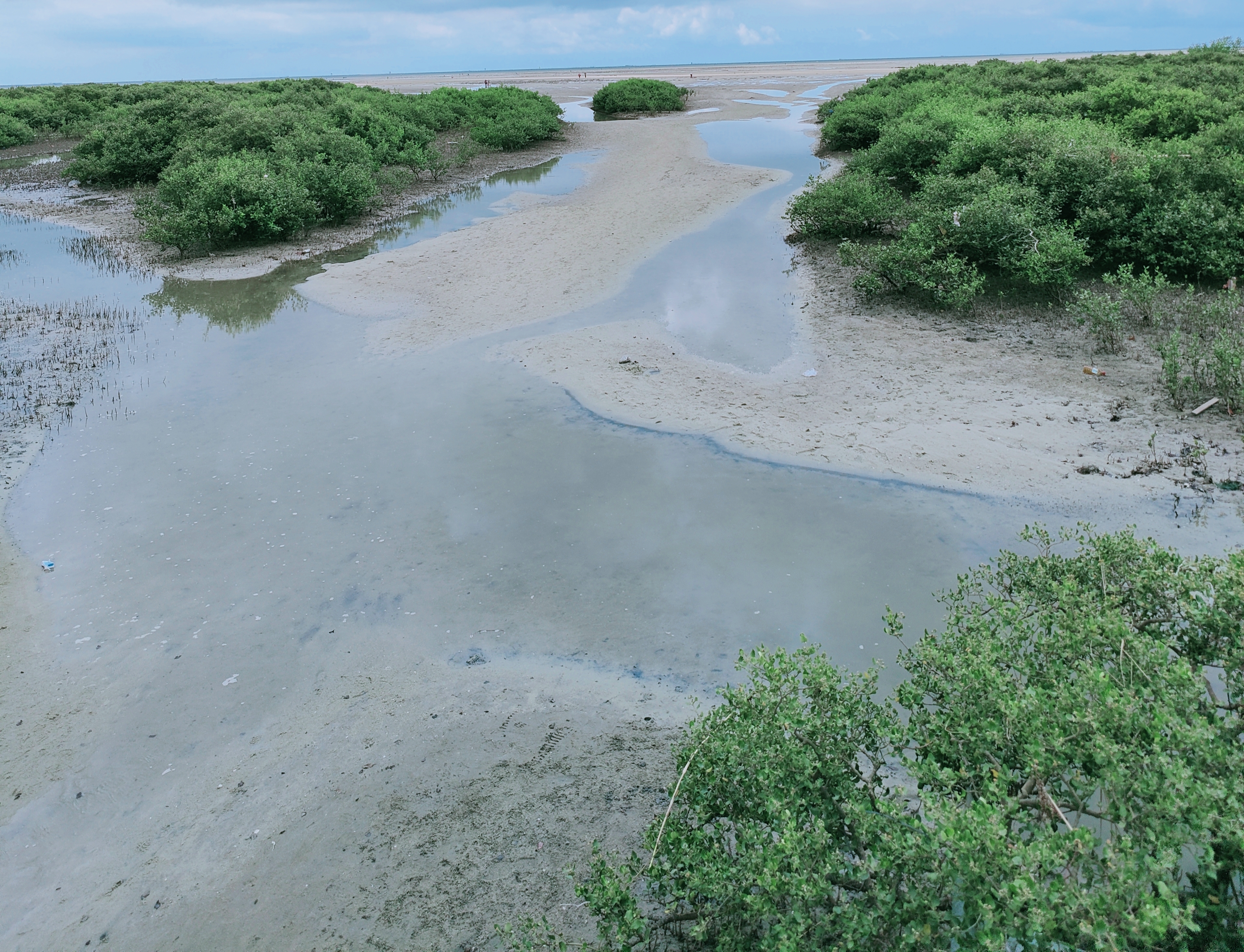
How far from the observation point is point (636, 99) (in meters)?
44.0

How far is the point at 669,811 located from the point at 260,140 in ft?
78.9

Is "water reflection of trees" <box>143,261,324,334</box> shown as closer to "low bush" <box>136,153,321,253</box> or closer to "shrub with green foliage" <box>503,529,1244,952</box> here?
"low bush" <box>136,153,321,253</box>

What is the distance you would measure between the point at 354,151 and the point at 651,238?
9.78 m

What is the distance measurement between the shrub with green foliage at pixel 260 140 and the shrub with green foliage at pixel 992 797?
17.7m

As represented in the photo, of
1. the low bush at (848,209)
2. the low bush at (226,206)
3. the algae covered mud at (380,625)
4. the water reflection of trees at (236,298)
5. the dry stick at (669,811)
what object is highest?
the low bush at (226,206)

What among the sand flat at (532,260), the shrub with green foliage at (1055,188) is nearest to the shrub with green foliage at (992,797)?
the shrub with green foliage at (1055,188)

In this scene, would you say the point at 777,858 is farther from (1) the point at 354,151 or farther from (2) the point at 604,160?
(2) the point at 604,160

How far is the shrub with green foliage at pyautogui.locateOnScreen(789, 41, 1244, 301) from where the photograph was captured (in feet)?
40.2

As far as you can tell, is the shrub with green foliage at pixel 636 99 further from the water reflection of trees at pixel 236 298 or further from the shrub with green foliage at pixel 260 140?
the water reflection of trees at pixel 236 298

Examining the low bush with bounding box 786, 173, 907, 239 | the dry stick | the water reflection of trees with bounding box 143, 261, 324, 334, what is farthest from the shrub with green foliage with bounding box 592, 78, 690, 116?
the dry stick

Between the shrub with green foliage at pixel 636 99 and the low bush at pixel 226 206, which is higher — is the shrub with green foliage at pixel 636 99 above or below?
above

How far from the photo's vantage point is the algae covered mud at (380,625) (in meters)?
4.70

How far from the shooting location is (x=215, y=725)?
19.0 ft

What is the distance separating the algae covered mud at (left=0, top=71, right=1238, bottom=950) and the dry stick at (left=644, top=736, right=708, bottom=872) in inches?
35.4
